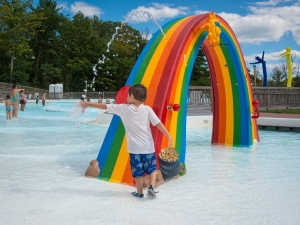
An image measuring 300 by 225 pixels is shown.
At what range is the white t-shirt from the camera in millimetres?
3686

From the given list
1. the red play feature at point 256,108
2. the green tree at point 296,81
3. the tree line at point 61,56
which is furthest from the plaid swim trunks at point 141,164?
the green tree at point 296,81

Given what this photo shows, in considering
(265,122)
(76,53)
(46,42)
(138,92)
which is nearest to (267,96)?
(265,122)

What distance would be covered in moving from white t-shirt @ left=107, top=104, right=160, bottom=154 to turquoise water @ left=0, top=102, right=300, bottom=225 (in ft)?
1.79

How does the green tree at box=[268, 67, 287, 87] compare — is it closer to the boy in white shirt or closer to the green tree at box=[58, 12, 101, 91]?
the green tree at box=[58, 12, 101, 91]

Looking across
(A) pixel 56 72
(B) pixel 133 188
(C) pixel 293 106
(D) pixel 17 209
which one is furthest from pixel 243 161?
(A) pixel 56 72

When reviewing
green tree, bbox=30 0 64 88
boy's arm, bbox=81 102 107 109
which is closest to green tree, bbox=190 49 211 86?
green tree, bbox=30 0 64 88

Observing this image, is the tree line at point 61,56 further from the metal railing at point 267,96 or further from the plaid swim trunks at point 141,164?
the plaid swim trunks at point 141,164

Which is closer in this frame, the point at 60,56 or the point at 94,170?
the point at 94,170

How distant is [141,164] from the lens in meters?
3.72

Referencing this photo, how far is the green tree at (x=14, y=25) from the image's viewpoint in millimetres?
37312

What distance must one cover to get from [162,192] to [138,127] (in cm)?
86

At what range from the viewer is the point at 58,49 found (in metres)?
46.1

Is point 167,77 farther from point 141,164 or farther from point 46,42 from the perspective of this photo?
point 46,42

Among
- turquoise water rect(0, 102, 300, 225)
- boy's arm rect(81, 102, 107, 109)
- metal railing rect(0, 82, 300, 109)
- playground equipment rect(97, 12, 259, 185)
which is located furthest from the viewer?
metal railing rect(0, 82, 300, 109)
